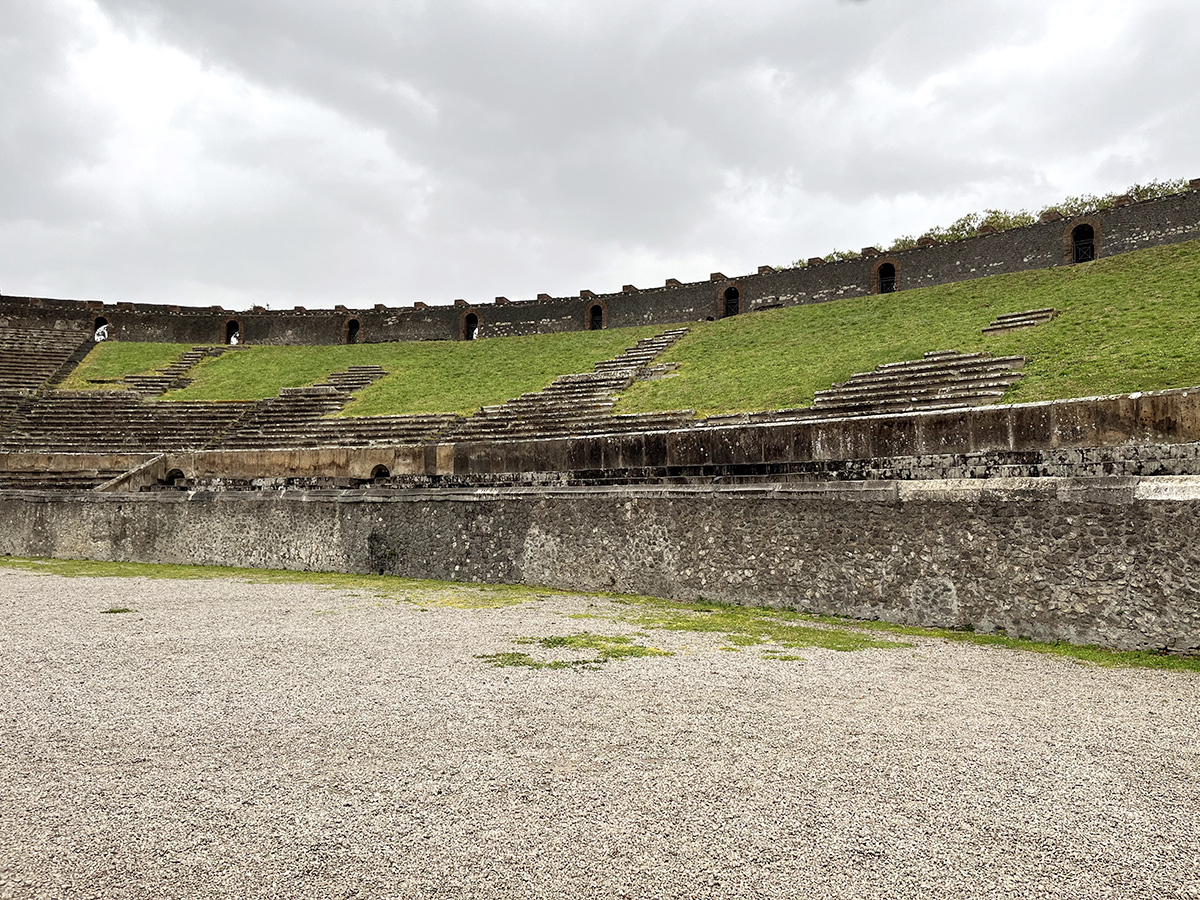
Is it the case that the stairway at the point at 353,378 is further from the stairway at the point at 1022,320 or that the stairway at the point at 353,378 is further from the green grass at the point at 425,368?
the stairway at the point at 1022,320

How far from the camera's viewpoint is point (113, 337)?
3666 centimetres

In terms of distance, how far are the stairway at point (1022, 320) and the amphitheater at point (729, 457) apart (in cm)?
9

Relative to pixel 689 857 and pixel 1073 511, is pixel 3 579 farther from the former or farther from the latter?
pixel 1073 511

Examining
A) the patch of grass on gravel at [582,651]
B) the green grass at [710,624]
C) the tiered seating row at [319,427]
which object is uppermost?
the tiered seating row at [319,427]

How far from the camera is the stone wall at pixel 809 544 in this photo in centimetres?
680

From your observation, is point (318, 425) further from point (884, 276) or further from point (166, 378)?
point (884, 276)

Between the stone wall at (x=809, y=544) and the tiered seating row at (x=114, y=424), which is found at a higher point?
the tiered seating row at (x=114, y=424)

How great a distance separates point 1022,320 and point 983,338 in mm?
1632

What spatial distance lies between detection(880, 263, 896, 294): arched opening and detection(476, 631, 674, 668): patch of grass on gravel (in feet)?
82.2

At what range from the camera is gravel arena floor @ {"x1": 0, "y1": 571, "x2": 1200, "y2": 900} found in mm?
2988

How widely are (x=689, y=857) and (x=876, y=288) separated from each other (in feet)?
93.7

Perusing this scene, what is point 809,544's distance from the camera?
9008 mm

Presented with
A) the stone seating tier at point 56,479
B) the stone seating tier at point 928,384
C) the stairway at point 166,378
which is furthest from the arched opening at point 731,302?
the stone seating tier at point 56,479

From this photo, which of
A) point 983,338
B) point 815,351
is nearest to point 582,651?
point 983,338
